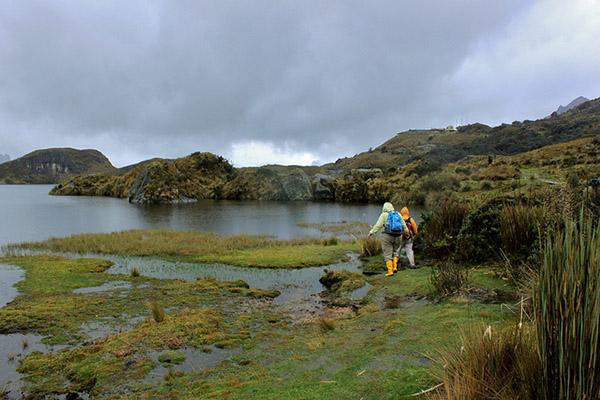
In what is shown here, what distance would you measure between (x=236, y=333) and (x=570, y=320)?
263 inches

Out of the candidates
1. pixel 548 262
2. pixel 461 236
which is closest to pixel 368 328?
pixel 548 262

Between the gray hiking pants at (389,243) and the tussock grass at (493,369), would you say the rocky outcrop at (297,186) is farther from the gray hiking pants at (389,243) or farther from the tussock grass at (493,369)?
the tussock grass at (493,369)

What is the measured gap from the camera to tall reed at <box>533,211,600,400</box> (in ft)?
6.52

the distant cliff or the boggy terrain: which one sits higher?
the distant cliff

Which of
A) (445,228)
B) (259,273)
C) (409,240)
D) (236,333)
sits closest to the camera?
(236,333)

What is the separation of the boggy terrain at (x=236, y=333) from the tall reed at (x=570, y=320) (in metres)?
1.24

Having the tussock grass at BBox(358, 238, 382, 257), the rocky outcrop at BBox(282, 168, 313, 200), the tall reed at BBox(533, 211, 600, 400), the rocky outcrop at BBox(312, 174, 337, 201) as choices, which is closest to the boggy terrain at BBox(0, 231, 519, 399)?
the tall reed at BBox(533, 211, 600, 400)

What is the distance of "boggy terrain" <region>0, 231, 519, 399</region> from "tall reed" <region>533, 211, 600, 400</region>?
4.06ft

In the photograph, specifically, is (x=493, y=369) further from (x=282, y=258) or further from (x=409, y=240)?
(x=282, y=258)

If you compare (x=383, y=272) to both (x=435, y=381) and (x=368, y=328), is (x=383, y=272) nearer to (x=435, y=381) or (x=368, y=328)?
(x=368, y=328)

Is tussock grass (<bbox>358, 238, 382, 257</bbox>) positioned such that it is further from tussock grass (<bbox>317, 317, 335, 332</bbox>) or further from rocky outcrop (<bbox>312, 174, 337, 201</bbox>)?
rocky outcrop (<bbox>312, 174, 337, 201</bbox>)

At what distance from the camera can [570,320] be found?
6.82 feet

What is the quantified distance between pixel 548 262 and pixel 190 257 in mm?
17243

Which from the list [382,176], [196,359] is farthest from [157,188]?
[196,359]
